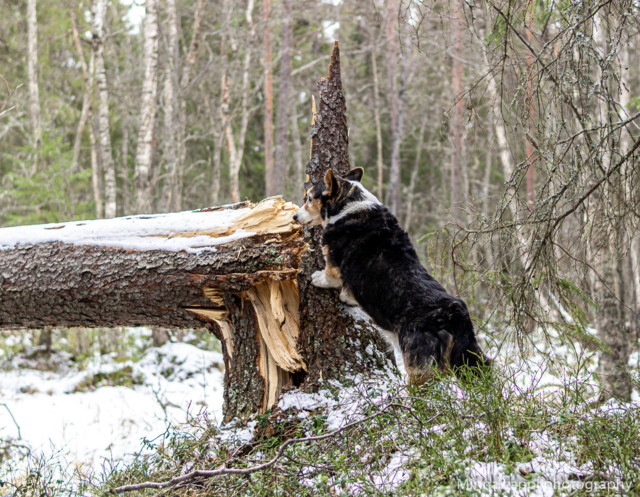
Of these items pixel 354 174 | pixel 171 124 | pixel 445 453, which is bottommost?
pixel 445 453

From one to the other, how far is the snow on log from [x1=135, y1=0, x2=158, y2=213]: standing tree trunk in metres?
6.36

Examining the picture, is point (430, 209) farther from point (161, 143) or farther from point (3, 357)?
point (3, 357)

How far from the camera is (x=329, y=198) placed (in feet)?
16.0

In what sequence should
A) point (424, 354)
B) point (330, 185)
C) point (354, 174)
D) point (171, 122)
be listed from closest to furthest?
1. point (424, 354)
2. point (330, 185)
3. point (354, 174)
4. point (171, 122)

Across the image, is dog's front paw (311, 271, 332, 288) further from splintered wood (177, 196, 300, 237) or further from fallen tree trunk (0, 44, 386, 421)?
splintered wood (177, 196, 300, 237)

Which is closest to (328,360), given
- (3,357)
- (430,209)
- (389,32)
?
(3,357)

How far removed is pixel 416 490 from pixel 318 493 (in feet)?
1.89

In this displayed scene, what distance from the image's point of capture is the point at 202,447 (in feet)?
13.4

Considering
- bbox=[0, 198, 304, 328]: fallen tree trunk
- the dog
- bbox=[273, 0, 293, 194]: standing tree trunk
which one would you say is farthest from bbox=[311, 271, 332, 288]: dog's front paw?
bbox=[273, 0, 293, 194]: standing tree trunk

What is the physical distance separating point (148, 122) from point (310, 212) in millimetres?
7871

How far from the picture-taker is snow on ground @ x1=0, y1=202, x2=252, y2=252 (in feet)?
15.1

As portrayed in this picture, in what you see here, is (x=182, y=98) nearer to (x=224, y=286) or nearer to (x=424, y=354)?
(x=224, y=286)

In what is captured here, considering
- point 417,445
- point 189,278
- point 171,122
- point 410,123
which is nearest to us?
point 417,445

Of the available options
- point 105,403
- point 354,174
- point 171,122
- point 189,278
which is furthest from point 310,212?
point 171,122
